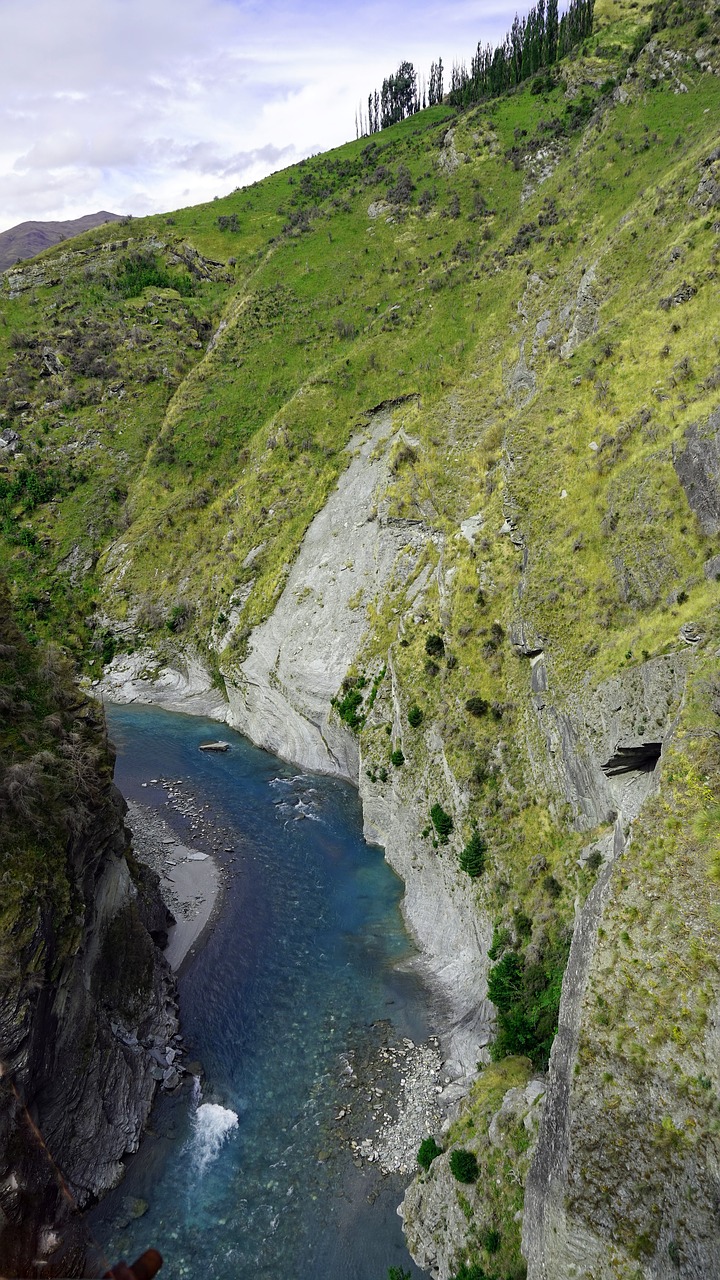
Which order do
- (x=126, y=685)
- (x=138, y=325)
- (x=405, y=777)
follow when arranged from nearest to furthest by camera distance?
(x=405, y=777), (x=126, y=685), (x=138, y=325)

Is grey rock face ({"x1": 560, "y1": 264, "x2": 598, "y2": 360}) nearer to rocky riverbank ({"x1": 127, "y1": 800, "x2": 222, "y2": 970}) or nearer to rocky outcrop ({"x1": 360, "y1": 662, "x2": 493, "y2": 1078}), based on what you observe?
rocky outcrop ({"x1": 360, "y1": 662, "x2": 493, "y2": 1078})

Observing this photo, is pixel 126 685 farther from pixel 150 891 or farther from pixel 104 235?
pixel 104 235

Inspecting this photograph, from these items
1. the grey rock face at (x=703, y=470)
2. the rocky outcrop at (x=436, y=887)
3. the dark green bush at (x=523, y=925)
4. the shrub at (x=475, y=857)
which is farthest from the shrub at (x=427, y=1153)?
the grey rock face at (x=703, y=470)

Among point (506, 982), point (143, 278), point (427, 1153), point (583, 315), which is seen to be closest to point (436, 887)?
point (506, 982)

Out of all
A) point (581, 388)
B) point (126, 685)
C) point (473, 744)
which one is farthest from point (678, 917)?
point (126, 685)

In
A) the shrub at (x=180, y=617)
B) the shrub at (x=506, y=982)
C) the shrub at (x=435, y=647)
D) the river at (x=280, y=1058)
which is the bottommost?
the river at (x=280, y=1058)

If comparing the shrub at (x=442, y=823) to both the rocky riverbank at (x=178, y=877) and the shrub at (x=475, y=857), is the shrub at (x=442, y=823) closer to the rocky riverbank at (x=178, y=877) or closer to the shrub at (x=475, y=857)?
the shrub at (x=475, y=857)

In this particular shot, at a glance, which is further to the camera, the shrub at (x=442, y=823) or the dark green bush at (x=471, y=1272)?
the shrub at (x=442, y=823)

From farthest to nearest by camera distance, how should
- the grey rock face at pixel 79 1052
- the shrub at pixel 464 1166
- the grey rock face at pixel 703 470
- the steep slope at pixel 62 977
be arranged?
the grey rock face at pixel 703 470 → the shrub at pixel 464 1166 → the steep slope at pixel 62 977 → the grey rock face at pixel 79 1052
